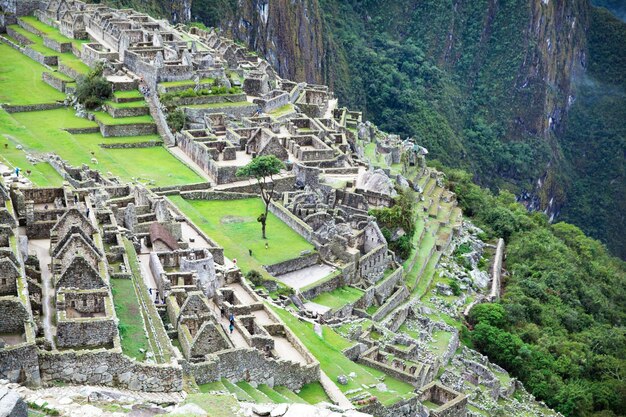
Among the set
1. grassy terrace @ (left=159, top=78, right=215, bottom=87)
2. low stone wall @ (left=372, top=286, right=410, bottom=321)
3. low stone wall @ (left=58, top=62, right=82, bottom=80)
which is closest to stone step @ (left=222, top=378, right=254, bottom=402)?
low stone wall @ (left=372, top=286, right=410, bottom=321)

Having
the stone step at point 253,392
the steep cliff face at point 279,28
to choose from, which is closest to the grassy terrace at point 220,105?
the stone step at point 253,392

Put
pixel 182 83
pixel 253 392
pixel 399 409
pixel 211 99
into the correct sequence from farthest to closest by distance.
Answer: pixel 182 83, pixel 211 99, pixel 399 409, pixel 253 392

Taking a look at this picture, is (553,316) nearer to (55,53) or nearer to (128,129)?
(128,129)

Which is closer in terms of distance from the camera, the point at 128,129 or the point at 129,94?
the point at 128,129

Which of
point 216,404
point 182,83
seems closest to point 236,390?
point 216,404

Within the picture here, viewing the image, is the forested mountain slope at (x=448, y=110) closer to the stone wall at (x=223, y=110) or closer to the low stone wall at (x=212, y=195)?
the stone wall at (x=223, y=110)

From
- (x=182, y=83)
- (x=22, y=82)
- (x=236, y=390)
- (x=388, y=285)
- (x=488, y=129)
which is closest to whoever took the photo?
(x=236, y=390)
